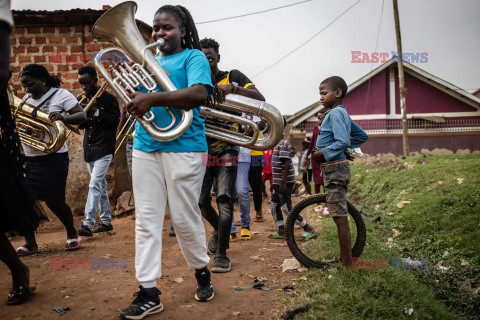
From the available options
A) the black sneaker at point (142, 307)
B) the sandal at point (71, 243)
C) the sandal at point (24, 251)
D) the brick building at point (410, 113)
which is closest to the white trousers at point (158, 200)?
the black sneaker at point (142, 307)

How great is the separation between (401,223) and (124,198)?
191 inches

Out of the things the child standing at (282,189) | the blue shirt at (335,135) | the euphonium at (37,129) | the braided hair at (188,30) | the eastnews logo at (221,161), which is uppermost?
the braided hair at (188,30)

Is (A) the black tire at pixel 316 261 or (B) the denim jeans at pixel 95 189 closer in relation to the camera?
(A) the black tire at pixel 316 261

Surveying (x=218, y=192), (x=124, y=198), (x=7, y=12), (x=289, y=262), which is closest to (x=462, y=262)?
(x=289, y=262)

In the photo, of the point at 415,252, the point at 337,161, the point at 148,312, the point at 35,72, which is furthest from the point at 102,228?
the point at 415,252

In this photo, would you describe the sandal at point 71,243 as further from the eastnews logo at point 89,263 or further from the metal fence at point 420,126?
the metal fence at point 420,126

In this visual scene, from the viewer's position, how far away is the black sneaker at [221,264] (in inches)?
143

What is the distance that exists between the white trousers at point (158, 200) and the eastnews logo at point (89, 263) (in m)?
1.44

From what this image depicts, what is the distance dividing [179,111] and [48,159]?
243 cm

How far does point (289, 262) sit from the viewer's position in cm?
389

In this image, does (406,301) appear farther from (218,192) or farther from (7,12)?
(7,12)

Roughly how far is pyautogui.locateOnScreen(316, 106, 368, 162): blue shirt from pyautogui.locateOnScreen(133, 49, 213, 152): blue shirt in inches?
48.6

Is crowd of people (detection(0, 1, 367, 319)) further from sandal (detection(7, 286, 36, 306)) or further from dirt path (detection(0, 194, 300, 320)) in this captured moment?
dirt path (detection(0, 194, 300, 320))

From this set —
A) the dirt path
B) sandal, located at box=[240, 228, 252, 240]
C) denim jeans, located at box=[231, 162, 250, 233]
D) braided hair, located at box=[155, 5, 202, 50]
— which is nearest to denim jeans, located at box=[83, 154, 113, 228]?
the dirt path
